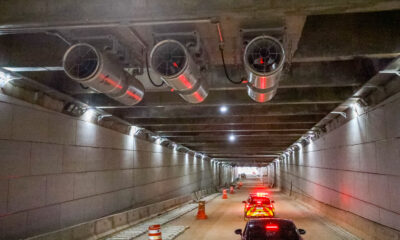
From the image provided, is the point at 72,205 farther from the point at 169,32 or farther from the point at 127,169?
the point at 169,32

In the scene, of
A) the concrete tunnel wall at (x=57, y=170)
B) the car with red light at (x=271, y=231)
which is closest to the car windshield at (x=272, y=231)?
the car with red light at (x=271, y=231)

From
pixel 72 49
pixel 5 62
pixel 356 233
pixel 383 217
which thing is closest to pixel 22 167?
pixel 5 62

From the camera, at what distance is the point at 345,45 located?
8.09 meters

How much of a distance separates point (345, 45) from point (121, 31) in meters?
5.00

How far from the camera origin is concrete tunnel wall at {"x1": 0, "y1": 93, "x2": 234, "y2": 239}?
982cm

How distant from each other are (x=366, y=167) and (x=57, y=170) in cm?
1140

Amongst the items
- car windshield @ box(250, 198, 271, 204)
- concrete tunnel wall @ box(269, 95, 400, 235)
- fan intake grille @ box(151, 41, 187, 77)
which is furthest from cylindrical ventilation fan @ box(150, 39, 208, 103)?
car windshield @ box(250, 198, 271, 204)

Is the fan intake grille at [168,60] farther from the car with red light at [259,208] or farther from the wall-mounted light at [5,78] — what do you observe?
the car with red light at [259,208]

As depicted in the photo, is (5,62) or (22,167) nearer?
(5,62)

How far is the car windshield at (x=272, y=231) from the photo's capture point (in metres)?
8.84

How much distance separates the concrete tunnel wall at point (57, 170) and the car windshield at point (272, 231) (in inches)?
255

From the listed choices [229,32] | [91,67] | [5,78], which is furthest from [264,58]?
[5,78]

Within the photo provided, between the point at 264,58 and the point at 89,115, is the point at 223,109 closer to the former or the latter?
the point at 89,115

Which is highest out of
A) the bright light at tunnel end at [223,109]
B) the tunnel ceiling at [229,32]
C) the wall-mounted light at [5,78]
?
the tunnel ceiling at [229,32]
